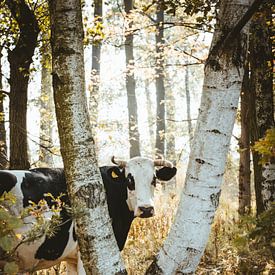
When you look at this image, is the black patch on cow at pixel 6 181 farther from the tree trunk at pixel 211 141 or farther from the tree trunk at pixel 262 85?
the tree trunk at pixel 262 85

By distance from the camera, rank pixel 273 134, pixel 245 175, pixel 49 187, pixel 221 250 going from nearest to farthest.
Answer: pixel 273 134 → pixel 49 187 → pixel 221 250 → pixel 245 175

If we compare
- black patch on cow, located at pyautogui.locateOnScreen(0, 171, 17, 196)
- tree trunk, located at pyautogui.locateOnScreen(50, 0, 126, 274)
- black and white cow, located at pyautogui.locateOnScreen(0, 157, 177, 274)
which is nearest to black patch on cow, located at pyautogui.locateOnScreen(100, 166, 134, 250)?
black and white cow, located at pyautogui.locateOnScreen(0, 157, 177, 274)

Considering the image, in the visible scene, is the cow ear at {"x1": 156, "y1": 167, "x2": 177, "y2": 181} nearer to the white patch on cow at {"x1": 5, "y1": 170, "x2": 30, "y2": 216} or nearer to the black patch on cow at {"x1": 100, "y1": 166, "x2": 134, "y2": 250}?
the black patch on cow at {"x1": 100, "y1": 166, "x2": 134, "y2": 250}

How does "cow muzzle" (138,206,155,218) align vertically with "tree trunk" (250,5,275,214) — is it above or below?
below

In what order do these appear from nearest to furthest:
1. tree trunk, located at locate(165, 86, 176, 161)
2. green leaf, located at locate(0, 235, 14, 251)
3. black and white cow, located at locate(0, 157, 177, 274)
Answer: green leaf, located at locate(0, 235, 14, 251) < black and white cow, located at locate(0, 157, 177, 274) < tree trunk, located at locate(165, 86, 176, 161)

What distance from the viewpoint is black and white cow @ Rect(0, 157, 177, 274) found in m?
4.27

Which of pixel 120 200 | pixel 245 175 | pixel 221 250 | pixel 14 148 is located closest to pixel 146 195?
pixel 120 200

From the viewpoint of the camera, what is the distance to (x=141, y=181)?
201 inches

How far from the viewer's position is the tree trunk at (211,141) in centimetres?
301

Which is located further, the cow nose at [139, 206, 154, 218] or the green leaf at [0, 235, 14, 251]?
the cow nose at [139, 206, 154, 218]

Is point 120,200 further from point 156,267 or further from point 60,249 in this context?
point 156,267

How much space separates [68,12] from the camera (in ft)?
10.1

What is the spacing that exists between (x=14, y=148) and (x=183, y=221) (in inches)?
149

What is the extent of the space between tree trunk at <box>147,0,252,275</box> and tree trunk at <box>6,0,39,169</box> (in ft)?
11.7
